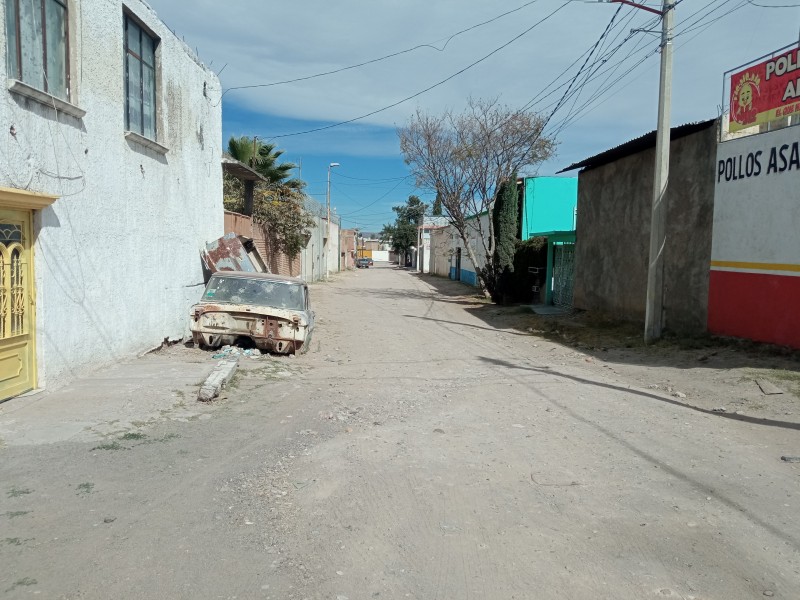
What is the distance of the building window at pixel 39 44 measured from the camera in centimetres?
689

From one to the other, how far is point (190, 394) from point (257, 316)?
8.88ft

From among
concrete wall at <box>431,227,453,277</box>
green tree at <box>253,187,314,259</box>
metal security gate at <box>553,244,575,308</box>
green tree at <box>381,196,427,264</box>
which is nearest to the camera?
metal security gate at <box>553,244,575,308</box>

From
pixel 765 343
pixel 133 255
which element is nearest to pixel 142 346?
pixel 133 255

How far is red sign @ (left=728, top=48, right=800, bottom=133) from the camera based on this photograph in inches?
384

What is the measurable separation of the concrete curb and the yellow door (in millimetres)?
1926

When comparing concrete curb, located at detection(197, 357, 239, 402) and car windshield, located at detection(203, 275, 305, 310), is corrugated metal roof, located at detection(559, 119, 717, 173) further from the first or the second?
concrete curb, located at detection(197, 357, 239, 402)

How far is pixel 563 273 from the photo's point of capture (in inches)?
853

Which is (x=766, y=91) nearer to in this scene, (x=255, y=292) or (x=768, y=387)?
(x=768, y=387)

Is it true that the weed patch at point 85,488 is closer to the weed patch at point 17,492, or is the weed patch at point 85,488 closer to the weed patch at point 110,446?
the weed patch at point 17,492

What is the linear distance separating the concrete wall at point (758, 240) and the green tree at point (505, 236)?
43.8 feet

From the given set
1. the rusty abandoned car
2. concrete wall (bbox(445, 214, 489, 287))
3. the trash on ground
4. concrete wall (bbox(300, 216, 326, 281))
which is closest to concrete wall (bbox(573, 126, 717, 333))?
the trash on ground

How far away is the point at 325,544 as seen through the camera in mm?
3949

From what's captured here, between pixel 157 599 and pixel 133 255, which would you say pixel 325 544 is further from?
pixel 133 255

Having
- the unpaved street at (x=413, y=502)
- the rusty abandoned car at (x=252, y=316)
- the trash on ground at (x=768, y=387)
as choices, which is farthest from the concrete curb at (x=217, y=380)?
the trash on ground at (x=768, y=387)
